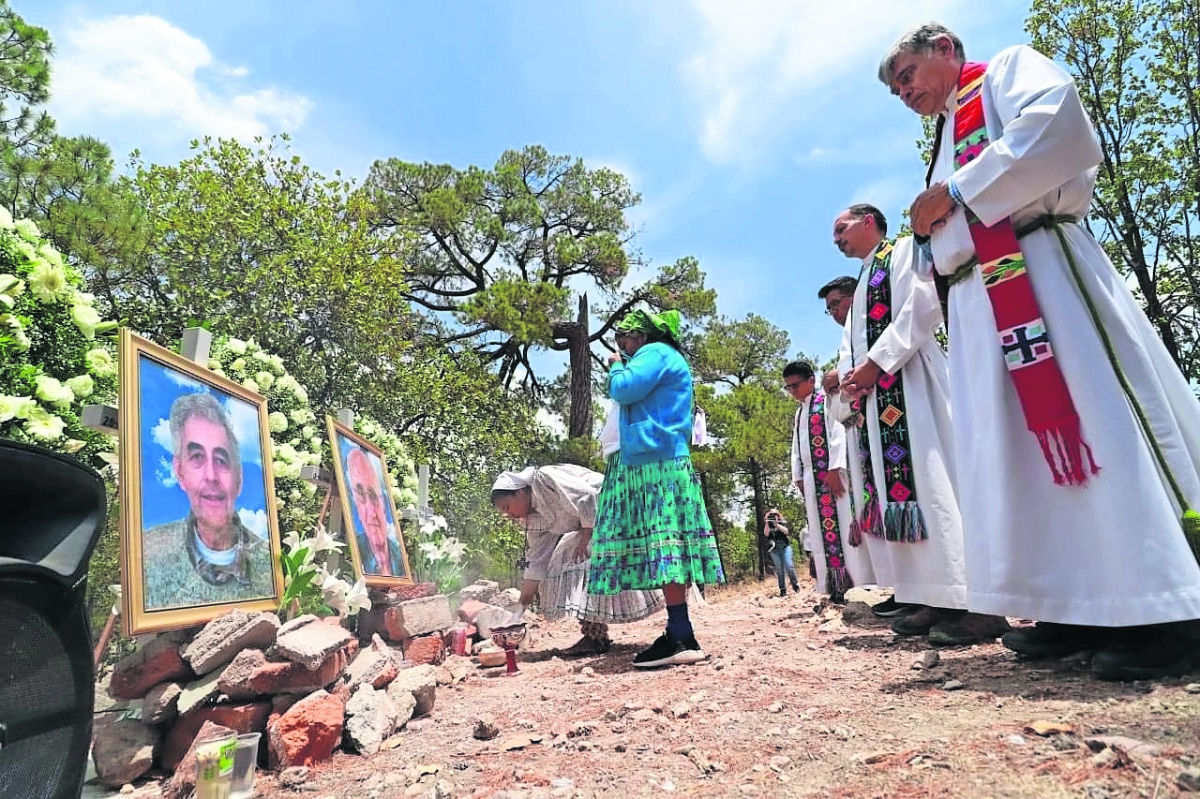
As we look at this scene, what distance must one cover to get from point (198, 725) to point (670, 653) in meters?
1.94

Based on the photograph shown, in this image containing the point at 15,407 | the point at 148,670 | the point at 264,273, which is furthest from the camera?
the point at 264,273

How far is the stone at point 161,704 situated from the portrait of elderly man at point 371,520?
1.94 m

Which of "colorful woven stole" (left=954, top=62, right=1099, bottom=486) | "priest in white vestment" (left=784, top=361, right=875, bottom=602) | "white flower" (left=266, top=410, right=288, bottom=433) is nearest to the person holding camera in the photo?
"priest in white vestment" (left=784, top=361, right=875, bottom=602)

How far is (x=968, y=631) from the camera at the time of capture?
279cm

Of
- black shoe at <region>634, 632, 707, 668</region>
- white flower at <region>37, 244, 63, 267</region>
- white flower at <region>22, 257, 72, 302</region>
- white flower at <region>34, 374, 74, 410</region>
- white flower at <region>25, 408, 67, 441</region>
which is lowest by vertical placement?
black shoe at <region>634, 632, 707, 668</region>

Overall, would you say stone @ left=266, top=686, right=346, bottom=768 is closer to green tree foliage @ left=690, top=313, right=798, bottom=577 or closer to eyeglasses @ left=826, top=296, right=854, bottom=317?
eyeglasses @ left=826, top=296, right=854, bottom=317

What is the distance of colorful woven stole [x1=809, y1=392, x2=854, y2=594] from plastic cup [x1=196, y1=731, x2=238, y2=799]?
13.8ft

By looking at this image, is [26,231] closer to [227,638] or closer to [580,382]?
[227,638]

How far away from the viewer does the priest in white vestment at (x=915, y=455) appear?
2.85 meters

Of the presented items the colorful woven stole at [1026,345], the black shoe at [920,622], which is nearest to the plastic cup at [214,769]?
the colorful woven stole at [1026,345]

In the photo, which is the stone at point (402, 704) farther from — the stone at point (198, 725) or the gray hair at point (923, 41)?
the gray hair at point (923, 41)

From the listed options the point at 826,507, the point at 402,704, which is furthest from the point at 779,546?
the point at 402,704

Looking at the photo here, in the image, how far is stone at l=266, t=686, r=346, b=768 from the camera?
7.03 feet

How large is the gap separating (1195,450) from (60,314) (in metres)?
4.19
